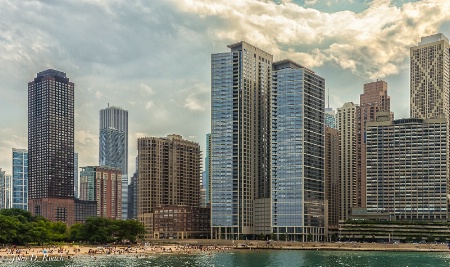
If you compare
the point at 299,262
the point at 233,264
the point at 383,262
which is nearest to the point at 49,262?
the point at 233,264

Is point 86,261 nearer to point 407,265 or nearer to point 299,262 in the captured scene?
point 299,262

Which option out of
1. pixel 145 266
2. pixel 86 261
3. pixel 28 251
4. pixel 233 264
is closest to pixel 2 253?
pixel 28 251

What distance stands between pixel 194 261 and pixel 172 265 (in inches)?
732

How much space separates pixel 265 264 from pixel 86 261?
53.2m

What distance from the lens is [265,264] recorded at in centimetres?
18288

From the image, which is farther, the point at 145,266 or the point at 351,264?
the point at 351,264

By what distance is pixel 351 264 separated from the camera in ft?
602

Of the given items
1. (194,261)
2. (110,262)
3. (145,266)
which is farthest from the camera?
(194,261)

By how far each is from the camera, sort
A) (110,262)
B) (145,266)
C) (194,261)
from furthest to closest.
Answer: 1. (194,261)
2. (110,262)
3. (145,266)

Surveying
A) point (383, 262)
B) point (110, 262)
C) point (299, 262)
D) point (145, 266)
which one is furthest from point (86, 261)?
point (383, 262)

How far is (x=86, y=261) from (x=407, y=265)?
95532 millimetres

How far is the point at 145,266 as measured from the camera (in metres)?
164

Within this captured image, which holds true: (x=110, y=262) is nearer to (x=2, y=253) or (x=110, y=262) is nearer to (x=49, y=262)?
(x=49, y=262)

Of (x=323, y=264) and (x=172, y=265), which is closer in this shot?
(x=172, y=265)
